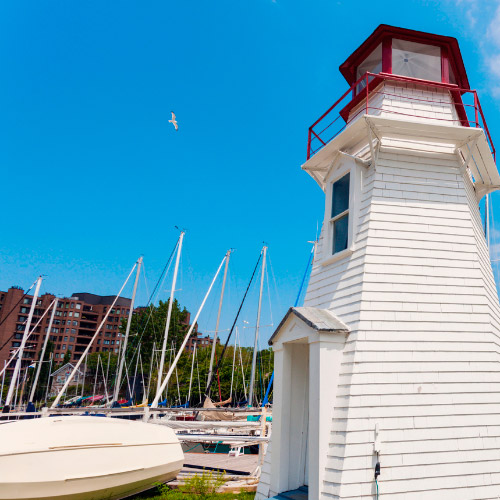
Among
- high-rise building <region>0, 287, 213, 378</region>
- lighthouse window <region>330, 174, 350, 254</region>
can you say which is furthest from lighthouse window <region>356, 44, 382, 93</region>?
high-rise building <region>0, 287, 213, 378</region>

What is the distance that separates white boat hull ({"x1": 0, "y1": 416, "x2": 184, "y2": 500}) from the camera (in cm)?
706

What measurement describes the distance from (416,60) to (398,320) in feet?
21.0

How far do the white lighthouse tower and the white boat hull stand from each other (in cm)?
313

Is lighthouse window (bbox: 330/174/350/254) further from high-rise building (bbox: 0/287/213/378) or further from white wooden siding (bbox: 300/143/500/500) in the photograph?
high-rise building (bbox: 0/287/213/378)

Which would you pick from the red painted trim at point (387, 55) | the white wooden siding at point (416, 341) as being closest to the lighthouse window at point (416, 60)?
the red painted trim at point (387, 55)

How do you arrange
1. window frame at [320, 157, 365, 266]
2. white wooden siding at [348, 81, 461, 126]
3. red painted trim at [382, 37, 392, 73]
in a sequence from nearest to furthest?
window frame at [320, 157, 365, 266] < white wooden siding at [348, 81, 461, 126] < red painted trim at [382, 37, 392, 73]

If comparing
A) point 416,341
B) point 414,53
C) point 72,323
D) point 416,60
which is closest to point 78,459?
point 416,341

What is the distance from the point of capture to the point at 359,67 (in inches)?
397

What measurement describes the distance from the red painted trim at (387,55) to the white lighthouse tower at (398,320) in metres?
0.02

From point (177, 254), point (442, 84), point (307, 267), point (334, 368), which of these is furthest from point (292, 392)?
point (177, 254)

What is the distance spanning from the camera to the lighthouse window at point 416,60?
9094 millimetres

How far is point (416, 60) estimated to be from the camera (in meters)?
9.16

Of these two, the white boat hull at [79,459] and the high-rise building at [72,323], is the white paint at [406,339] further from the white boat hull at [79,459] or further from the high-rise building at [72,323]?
the high-rise building at [72,323]

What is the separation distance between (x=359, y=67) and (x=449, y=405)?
26.9ft
